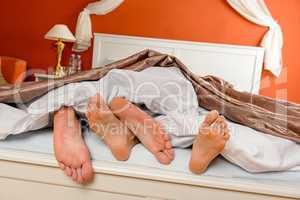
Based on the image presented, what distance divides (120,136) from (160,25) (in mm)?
2476

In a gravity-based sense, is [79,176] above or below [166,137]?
below

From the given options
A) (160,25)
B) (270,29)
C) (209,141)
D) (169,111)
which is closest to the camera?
(209,141)

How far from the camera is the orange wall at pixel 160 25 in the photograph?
3102 mm

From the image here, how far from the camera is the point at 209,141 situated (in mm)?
803

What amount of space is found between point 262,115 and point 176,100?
28 centimetres

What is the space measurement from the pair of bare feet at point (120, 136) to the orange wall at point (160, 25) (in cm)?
238

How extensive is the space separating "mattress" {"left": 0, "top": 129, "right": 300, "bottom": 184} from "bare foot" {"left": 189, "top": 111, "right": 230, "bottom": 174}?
0.04 meters

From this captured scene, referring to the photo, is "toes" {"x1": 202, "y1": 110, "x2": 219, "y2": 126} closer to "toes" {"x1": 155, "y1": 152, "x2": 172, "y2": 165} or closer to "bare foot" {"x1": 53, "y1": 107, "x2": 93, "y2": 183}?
"toes" {"x1": 155, "y1": 152, "x2": 172, "y2": 165}

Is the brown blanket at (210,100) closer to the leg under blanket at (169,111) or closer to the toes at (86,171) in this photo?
the leg under blanket at (169,111)

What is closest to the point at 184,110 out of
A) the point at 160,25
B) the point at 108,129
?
the point at 108,129

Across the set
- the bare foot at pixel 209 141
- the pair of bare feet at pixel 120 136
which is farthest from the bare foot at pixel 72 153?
the bare foot at pixel 209 141

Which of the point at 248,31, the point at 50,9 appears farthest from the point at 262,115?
the point at 50,9

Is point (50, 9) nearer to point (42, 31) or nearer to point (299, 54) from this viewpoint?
point (42, 31)

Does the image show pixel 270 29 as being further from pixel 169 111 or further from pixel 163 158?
pixel 163 158
